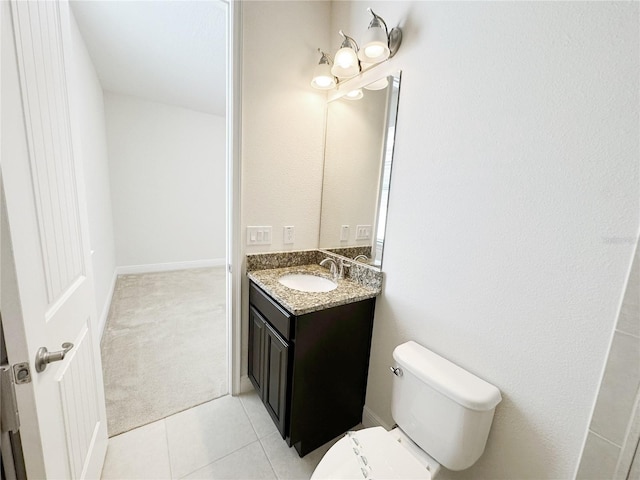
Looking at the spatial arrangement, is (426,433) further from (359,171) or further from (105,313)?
(105,313)

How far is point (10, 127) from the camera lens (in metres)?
0.59

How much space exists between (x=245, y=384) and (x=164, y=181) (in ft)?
11.1

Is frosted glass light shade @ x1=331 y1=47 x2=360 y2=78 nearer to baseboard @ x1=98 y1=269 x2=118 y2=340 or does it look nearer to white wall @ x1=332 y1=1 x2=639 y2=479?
white wall @ x1=332 y1=1 x2=639 y2=479

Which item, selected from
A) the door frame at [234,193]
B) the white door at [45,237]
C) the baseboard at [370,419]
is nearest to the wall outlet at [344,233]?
the door frame at [234,193]

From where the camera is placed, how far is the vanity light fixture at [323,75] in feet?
4.98

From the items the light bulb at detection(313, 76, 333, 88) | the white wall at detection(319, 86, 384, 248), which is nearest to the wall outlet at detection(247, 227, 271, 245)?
the white wall at detection(319, 86, 384, 248)

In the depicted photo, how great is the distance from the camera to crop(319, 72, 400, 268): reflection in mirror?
4.51 feet

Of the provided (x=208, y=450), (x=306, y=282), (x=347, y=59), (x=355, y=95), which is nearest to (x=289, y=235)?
(x=306, y=282)

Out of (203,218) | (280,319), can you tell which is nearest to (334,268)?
(280,319)

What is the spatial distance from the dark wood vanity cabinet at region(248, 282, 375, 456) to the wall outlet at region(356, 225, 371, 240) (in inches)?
14.5

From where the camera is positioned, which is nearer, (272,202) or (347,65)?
(347,65)

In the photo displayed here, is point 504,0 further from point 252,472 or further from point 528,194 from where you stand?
point 252,472

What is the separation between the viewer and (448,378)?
981 mm

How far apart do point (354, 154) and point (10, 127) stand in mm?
1403
